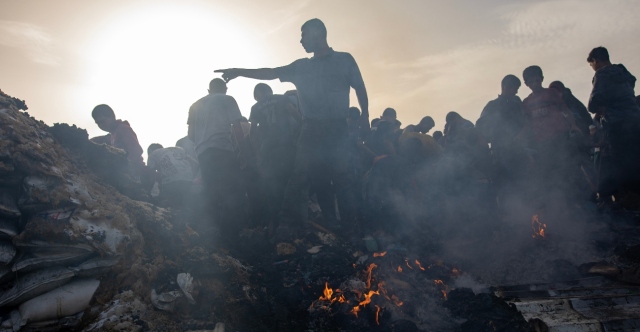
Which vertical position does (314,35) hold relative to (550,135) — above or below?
above

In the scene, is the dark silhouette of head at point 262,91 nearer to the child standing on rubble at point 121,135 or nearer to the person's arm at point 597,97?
the child standing on rubble at point 121,135

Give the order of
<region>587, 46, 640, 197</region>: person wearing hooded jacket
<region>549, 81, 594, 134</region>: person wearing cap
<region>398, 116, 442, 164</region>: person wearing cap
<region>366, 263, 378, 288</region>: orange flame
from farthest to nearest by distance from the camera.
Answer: <region>398, 116, 442, 164</region>: person wearing cap
<region>549, 81, 594, 134</region>: person wearing cap
<region>587, 46, 640, 197</region>: person wearing hooded jacket
<region>366, 263, 378, 288</region>: orange flame

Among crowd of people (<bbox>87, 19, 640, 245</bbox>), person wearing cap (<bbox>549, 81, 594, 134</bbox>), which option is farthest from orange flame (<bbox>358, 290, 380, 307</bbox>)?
person wearing cap (<bbox>549, 81, 594, 134</bbox>)

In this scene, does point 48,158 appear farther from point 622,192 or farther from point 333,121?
point 622,192

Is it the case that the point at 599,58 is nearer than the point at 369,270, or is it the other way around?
the point at 369,270

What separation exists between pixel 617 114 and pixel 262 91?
19.5ft

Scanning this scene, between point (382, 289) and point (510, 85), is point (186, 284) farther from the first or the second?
point (510, 85)

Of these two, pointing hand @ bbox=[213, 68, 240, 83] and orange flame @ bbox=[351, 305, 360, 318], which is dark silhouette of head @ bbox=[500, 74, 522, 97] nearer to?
pointing hand @ bbox=[213, 68, 240, 83]

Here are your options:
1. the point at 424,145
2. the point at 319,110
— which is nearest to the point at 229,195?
the point at 319,110

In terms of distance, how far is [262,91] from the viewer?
646cm

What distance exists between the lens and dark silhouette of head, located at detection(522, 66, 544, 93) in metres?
6.12

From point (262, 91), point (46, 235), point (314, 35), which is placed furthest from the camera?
point (262, 91)

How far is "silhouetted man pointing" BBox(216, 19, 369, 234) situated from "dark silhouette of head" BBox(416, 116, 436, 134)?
439 centimetres

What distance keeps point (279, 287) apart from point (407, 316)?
1459 mm
